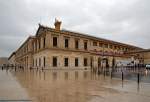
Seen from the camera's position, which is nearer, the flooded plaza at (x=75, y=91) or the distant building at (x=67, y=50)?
the flooded plaza at (x=75, y=91)

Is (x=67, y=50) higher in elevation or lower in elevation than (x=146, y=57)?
higher

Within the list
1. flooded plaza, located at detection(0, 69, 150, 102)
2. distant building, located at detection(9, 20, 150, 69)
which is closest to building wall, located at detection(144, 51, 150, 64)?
distant building, located at detection(9, 20, 150, 69)

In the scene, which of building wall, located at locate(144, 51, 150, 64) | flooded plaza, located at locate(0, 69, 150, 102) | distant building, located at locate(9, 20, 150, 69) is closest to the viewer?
flooded plaza, located at locate(0, 69, 150, 102)

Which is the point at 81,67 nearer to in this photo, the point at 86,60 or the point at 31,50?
the point at 86,60

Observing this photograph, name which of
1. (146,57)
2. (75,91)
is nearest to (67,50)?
(75,91)

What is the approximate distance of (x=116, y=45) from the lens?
58.5 metres

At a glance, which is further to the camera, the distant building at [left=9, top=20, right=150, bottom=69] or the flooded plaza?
the distant building at [left=9, top=20, right=150, bottom=69]

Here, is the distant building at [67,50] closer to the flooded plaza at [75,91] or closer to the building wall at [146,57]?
the building wall at [146,57]

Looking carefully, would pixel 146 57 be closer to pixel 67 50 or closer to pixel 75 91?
pixel 67 50

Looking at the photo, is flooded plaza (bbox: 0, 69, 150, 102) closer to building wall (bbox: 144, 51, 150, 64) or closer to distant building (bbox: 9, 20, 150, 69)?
distant building (bbox: 9, 20, 150, 69)

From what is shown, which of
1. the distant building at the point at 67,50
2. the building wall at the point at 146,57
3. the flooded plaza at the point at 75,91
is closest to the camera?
the flooded plaza at the point at 75,91

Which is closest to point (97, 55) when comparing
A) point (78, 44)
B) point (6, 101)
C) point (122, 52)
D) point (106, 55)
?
point (106, 55)

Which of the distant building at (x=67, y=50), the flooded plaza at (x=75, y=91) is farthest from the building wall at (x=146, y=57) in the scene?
the flooded plaza at (x=75, y=91)

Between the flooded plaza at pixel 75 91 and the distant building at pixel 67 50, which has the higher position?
the distant building at pixel 67 50
